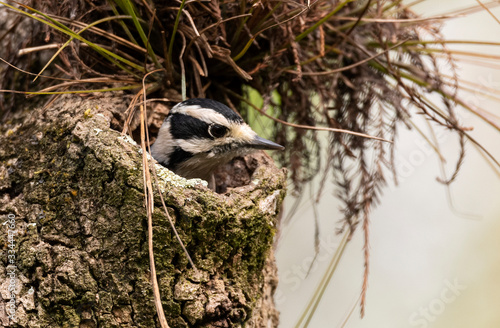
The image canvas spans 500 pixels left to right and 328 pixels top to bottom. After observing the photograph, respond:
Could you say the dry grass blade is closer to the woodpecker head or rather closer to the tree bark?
the tree bark

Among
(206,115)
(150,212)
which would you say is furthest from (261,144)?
(150,212)

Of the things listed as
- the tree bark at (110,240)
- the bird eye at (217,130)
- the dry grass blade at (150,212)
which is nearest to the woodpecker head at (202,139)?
the bird eye at (217,130)

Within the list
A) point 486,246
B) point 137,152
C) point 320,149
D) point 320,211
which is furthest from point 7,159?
point 486,246

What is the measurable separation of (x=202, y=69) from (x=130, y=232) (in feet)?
2.96

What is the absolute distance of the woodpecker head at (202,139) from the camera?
2.36 m

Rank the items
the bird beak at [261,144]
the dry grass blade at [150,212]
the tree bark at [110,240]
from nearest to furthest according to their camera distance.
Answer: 1. the dry grass blade at [150,212]
2. the tree bark at [110,240]
3. the bird beak at [261,144]

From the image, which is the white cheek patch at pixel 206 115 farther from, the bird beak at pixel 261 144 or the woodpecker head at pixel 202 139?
the bird beak at pixel 261 144

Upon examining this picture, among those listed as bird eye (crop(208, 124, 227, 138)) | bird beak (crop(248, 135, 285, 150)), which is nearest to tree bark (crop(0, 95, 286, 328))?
bird beak (crop(248, 135, 285, 150))

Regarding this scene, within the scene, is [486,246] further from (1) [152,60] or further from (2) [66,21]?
(2) [66,21]

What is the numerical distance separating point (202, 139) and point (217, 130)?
90 millimetres

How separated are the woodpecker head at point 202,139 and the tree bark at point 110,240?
32cm

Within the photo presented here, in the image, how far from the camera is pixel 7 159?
7.12 feet

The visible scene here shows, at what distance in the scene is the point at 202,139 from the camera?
8.02 feet

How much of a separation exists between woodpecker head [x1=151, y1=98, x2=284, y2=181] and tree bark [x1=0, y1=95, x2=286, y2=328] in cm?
32
